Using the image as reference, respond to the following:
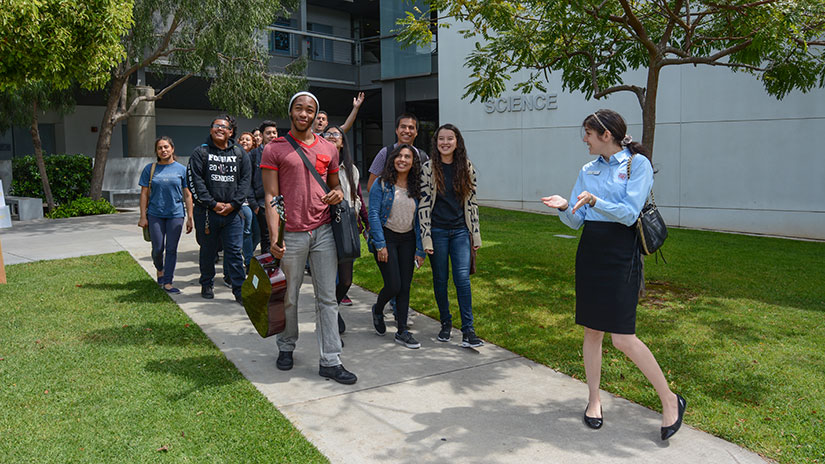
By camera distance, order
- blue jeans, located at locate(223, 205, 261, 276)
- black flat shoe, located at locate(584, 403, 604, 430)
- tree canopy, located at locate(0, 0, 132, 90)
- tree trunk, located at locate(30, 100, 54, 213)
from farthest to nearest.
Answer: tree trunk, located at locate(30, 100, 54, 213) < blue jeans, located at locate(223, 205, 261, 276) < tree canopy, located at locate(0, 0, 132, 90) < black flat shoe, located at locate(584, 403, 604, 430)

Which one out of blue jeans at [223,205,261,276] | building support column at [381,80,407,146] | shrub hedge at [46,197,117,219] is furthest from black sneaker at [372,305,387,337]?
building support column at [381,80,407,146]

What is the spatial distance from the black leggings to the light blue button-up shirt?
1.85 m

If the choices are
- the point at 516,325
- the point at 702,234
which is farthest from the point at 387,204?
the point at 702,234

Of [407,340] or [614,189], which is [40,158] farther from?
[614,189]

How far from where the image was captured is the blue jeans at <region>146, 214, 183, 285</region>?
286 inches

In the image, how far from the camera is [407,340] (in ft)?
18.0

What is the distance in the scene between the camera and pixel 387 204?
5387mm

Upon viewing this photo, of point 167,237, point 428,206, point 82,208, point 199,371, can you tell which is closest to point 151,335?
point 199,371

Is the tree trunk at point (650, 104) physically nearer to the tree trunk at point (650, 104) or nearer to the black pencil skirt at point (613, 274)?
the tree trunk at point (650, 104)

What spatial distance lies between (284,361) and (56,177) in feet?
47.7

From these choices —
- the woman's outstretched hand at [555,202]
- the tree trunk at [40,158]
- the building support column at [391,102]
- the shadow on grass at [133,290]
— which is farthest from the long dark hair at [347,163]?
the building support column at [391,102]

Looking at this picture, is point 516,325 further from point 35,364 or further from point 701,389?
point 35,364

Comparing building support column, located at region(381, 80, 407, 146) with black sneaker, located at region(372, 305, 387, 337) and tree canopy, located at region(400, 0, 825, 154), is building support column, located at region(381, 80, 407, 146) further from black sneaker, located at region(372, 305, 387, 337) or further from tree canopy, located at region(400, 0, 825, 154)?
black sneaker, located at region(372, 305, 387, 337)

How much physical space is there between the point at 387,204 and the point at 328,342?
132 cm
